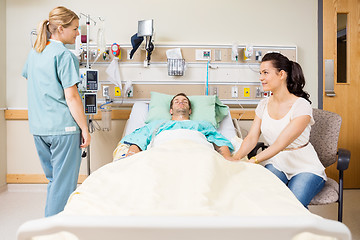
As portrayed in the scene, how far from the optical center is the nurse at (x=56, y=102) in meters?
2.07

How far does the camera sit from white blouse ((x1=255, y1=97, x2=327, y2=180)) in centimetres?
184

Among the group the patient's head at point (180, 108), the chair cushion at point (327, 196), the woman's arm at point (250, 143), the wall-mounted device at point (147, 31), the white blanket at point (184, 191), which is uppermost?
the wall-mounted device at point (147, 31)

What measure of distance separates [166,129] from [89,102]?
76cm

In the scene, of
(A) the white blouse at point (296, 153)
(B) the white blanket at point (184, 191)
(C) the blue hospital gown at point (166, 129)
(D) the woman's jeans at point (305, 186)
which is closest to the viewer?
(B) the white blanket at point (184, 191)

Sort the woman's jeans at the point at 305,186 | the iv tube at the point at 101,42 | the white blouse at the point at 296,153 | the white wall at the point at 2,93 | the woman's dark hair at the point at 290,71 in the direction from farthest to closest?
the white wall at the point at 2,93
the iv tube at the point at 101,42
the woman's dark hair at the point at 290,71
the white blouse at the point at 296,153
the woman's jeans at the point at 305,186

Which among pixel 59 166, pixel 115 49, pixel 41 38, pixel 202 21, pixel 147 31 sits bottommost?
pixel 59 166

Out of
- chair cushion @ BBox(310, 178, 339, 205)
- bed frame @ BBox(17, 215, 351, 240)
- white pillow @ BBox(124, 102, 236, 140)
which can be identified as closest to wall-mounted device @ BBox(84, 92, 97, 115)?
white pillow @ BBox(124, 102, 236, 140)

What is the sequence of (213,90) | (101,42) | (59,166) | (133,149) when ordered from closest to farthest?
(59,166) → (133,149) → (101,42) → (213,90)

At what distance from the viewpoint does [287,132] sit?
1.82 metres

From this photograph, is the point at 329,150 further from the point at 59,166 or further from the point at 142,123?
the point at 59,166

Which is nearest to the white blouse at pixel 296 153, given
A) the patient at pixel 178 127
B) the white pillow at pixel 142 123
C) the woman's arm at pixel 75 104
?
the patient at pixel 178 127

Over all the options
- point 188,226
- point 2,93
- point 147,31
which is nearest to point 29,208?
point 2,93

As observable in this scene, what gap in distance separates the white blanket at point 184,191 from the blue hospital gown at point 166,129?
2.70 ft

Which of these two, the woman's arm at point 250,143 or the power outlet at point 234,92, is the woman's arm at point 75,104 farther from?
the power outlet at point 234,92
